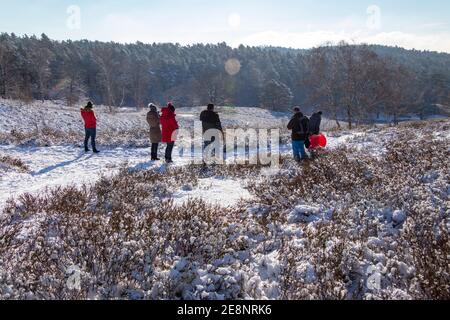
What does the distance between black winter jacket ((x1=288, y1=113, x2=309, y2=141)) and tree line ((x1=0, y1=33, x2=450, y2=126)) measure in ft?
75.5

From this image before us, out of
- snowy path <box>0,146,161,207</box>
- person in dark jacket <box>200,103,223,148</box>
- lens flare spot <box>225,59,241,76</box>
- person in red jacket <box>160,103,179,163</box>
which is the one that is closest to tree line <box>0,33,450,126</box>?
lens flare spot <box>225,59,241,76</box>

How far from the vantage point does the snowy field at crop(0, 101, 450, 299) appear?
4.21 metres

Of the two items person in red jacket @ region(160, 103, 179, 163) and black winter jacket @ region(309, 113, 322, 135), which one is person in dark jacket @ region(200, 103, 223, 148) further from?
black winter jacket @ region(309, 113, 322, 135)

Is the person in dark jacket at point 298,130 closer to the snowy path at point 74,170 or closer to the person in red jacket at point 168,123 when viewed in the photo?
the snowy path at point 74,170

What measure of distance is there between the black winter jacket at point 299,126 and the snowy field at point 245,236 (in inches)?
97.5

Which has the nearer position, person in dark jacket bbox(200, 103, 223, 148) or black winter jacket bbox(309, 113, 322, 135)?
person in dark jacket bbox(200, 103, 223, 148)

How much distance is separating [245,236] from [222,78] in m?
78.7

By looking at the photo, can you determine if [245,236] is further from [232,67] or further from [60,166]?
[232,67]

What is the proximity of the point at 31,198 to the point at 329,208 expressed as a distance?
19.9 feet

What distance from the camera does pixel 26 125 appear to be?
24703 mm

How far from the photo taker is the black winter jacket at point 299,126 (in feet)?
38.9

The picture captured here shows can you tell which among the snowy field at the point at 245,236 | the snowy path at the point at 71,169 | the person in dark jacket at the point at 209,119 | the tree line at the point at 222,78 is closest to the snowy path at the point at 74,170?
the snowy path at the point at 71,169
